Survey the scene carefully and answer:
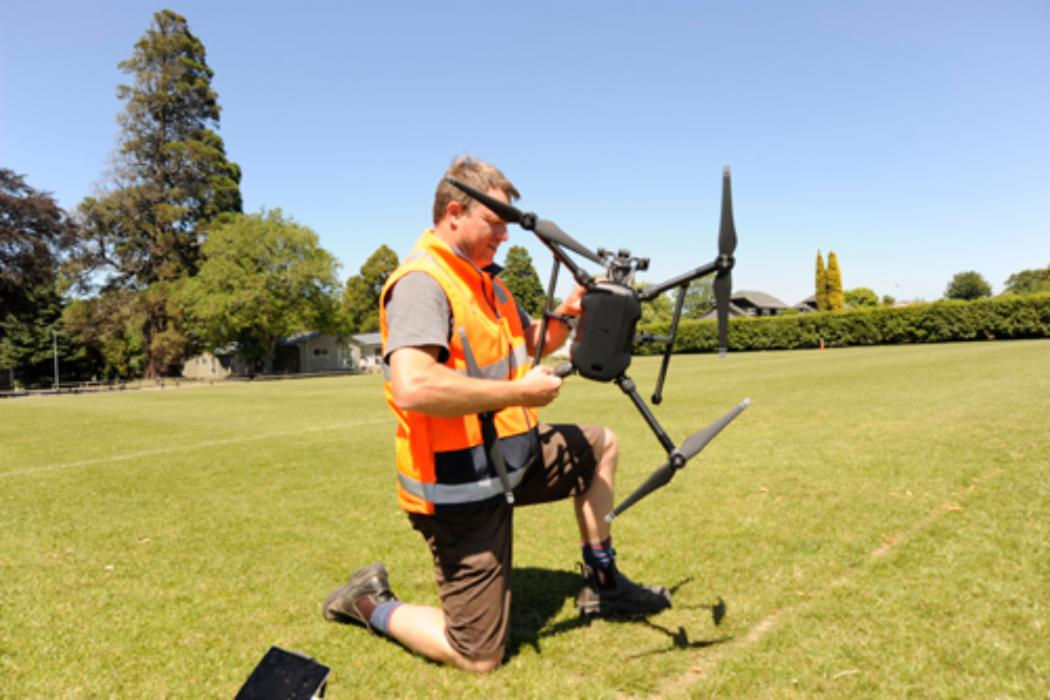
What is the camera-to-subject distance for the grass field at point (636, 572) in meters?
3.13

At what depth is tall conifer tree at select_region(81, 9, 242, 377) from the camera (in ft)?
199

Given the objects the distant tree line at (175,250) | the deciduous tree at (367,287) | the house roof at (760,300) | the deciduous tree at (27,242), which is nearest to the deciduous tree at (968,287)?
the house roof at (760,300)

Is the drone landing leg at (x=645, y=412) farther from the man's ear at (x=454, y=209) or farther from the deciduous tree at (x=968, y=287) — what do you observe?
the deciduous tree at (x=968, y=287)

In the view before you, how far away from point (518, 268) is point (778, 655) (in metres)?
91.4

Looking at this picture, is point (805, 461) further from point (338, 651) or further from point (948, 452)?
point (338, 651)

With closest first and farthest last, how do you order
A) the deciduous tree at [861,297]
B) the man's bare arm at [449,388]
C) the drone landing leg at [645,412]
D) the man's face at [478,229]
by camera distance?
the man's bare arm at [449,388], the drone landing leg at [645,412], the man's face at [478,229], the deciduous tree at [861,297]

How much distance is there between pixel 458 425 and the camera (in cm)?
324

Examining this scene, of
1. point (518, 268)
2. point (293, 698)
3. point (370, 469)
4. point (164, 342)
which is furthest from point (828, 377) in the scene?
point (518, 268)

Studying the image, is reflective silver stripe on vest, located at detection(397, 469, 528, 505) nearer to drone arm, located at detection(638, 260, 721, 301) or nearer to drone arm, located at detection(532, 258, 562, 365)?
drone arm, located at detection(532, 258, 562, 365)

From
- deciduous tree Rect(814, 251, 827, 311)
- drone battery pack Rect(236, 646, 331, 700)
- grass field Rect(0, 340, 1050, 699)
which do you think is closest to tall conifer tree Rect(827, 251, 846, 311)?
deciduous tree Rect(814, 251, 827, 311)

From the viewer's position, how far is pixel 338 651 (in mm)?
3510

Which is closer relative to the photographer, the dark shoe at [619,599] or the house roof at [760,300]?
the dark shoe at [619,599]

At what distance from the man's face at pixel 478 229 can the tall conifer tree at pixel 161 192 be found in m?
64.2

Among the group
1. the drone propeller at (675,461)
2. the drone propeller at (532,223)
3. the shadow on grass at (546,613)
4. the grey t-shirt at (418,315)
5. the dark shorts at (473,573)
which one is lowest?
the shadow on grass at (546,613)
